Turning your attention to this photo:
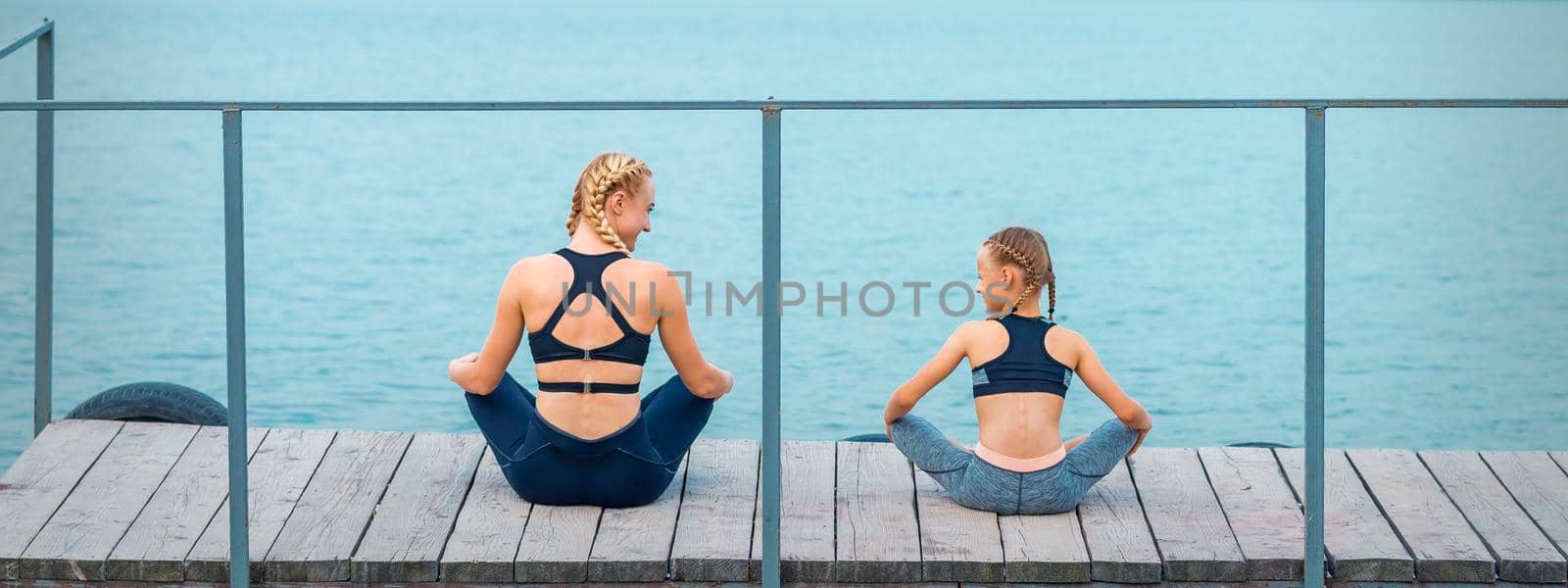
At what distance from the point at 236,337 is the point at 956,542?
1836 mm

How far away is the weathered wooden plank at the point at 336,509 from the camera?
15.0ft

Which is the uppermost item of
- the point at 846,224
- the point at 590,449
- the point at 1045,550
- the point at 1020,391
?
the point at 846,224

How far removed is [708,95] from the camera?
95.6 feet

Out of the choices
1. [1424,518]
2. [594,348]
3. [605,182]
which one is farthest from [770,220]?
[1424,518]

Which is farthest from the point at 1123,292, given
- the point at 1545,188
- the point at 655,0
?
the point at 655,0

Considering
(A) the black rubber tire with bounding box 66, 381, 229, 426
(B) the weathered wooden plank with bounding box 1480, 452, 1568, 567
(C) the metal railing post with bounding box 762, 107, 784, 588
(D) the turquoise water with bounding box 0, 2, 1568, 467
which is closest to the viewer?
(C) the metal railing post with bounding box 762, 107, 784, 588

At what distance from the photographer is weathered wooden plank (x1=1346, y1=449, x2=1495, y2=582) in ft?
15.0

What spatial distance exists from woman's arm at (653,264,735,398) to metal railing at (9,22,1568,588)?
0.36 metres

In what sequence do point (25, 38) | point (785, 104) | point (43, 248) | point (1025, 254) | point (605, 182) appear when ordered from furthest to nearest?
point (43, 248) → point (25, 38) → point (1025, 254) → point (605, 182) → point (785, 104)

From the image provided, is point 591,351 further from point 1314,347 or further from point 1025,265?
point 1314,347

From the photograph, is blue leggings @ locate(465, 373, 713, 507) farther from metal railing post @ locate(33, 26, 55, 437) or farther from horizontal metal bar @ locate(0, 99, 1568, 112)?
metal railing post @ locate(33, 26, 55, 437)

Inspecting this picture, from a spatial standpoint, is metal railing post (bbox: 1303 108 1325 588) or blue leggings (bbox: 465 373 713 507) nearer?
metal railing post (bbox: 1303 108 1325 588)

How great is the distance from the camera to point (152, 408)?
598 cm

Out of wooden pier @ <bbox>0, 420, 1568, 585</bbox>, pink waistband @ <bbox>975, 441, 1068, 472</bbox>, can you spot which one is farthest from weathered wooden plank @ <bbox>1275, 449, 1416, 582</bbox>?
pink waistband @ <bbox>975, 441, 1068, 472</bbox>
